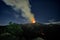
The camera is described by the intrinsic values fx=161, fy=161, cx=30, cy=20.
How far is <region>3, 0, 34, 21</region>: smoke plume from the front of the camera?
2035 millimetres

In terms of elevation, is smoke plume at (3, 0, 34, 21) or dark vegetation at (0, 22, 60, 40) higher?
smoke plume at (3, 0, 34, 21)

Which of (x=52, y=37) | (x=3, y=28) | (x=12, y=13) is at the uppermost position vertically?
(x=12, y=13)

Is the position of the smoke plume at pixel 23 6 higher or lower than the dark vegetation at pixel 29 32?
higher

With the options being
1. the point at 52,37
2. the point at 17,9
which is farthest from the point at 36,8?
the point at 52,37

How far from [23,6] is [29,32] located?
1.11ft

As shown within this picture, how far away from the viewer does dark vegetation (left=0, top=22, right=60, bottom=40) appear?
6.59ft

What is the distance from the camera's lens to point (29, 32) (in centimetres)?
202

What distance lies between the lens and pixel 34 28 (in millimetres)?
2023

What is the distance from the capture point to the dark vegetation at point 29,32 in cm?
201

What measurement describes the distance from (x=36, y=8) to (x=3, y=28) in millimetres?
490

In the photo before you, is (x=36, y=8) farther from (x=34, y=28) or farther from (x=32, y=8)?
(x=34, y=28)

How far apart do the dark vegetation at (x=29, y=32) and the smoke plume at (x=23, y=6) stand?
0.42 feet

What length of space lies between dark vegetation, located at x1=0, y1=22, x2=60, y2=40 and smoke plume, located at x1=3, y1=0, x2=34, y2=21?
0.42 ft

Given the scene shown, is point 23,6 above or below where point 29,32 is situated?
above
